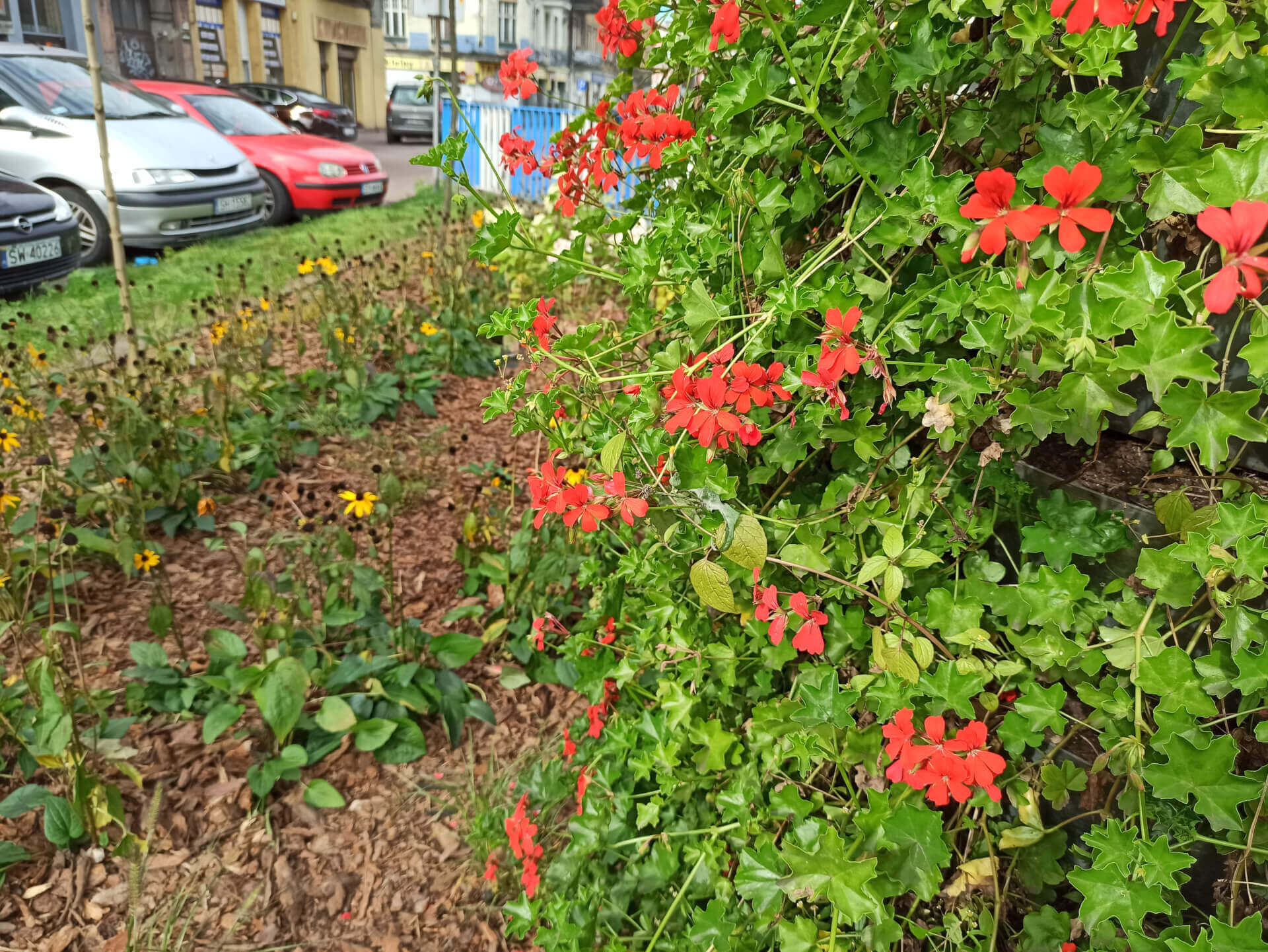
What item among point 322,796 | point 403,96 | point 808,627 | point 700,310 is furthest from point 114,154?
point 403,96

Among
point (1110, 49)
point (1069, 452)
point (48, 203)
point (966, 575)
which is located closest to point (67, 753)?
point (966, 575)

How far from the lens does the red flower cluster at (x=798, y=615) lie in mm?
1000

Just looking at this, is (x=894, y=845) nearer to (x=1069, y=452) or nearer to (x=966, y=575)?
(x=966, y=575)

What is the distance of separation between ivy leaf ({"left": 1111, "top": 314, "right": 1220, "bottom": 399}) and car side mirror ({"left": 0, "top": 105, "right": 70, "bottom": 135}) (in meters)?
6.68

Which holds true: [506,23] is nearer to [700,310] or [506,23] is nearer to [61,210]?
[61,210]

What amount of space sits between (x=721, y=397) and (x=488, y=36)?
14.0 meters

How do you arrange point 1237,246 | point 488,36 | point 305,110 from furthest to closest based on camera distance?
point 488,36
point 305,110
point 1237,246

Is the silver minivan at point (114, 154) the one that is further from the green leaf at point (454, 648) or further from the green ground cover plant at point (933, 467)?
the green ground cover plant at point (933, 467)

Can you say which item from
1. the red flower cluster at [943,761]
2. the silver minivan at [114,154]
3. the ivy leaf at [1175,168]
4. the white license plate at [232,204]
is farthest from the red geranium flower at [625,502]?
the white license plate at [232,204]

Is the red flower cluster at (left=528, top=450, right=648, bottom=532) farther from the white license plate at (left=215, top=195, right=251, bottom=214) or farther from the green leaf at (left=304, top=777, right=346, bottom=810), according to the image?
the white license plate at (left=215, top=195, right=251, bottom=214)

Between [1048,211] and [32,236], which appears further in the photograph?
[32,236]

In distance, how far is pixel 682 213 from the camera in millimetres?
1227

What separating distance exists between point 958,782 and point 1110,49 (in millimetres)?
759

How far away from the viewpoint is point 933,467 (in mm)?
1029
